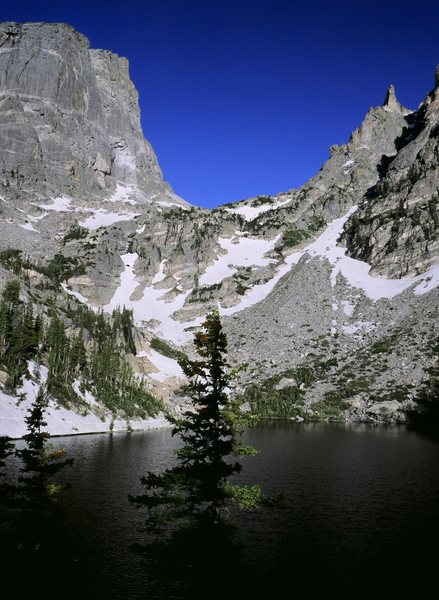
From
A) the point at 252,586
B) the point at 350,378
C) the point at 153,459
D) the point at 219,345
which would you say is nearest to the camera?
the point at 219,345

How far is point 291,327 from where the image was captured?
548 feet

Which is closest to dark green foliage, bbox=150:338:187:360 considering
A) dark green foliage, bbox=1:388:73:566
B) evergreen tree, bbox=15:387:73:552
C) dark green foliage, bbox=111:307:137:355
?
dark green foliage, bbox=111:307:137:355

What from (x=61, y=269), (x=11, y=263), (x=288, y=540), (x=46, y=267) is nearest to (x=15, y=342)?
(x=288, y=540)

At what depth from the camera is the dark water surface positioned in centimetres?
1841

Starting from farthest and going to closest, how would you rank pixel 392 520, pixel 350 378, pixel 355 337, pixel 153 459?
pixel 355 337 < pixel 350 378 < pixel 153 459 < pixel 392 520

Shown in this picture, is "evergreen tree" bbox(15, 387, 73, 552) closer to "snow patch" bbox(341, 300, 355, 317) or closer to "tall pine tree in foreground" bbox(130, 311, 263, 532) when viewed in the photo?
"tall pine tree in foreground" bbox(130, 311, 263, 532)

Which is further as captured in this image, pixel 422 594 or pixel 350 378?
pixel 350 378

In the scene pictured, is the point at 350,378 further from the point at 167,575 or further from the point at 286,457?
the point at 167,575

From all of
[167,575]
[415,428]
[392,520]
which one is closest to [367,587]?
[167,575]

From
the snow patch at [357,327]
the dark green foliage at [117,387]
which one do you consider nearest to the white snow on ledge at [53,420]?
the dark green foliage at [117,387]

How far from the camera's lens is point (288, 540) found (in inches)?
Answer: 980

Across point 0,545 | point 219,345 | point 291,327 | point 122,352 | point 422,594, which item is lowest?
point 422,594

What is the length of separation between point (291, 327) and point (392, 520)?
138847mm

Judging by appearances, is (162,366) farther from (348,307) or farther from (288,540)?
(288,540)
